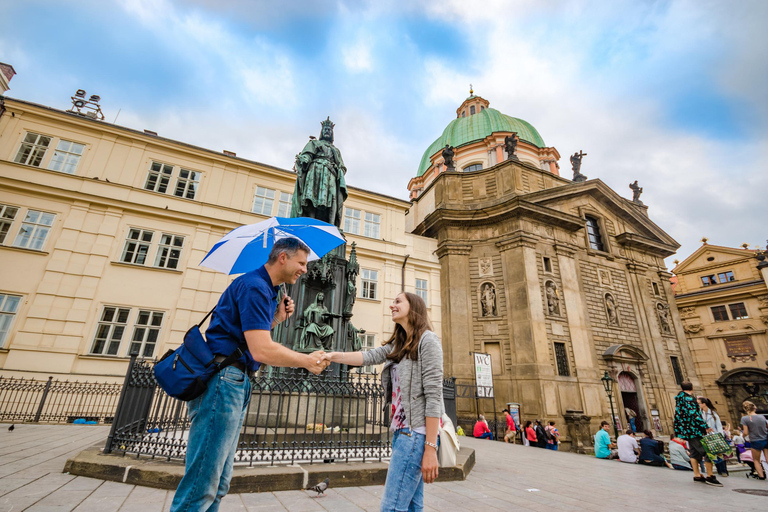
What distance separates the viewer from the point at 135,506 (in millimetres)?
3432

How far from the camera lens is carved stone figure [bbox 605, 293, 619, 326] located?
2230 centimetres

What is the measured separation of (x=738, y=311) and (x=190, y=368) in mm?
42181

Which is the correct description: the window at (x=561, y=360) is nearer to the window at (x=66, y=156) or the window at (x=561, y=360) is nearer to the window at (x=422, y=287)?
the window at (x=422, y=287)

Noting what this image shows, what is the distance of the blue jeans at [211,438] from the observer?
1818 mm

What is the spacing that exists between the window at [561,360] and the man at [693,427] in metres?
11.7

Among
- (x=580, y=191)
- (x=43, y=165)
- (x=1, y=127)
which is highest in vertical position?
(x=580, y=191)

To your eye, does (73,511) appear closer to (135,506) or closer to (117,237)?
(135,506)

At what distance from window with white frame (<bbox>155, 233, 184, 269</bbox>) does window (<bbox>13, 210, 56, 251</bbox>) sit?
12.9 ft

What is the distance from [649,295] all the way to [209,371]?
30579 mm

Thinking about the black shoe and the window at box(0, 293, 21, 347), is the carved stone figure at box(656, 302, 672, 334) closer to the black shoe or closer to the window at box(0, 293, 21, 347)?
the black shoe

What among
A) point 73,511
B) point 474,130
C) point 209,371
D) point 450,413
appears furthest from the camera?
point 474,130

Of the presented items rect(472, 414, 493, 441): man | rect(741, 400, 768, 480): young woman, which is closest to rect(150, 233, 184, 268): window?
rect(472, 414, 493, 441): man

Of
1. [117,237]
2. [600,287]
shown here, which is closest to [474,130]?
[600,287]

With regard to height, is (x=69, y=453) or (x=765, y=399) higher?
(x=765, y=399)
